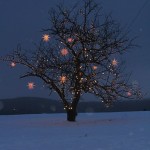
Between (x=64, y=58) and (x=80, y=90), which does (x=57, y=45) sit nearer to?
(x=64, y=58)

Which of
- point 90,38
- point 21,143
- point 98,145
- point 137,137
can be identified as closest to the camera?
point 98,145

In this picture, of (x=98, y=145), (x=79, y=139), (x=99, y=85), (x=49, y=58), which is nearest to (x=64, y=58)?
(x=49, y=58)

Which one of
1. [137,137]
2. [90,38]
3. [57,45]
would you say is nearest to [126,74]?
[90,38]

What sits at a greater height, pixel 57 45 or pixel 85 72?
pixel 57 45

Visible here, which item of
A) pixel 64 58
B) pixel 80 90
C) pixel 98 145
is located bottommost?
pixel 98 145

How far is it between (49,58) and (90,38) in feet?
8.14

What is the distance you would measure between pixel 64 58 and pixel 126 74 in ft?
11.1

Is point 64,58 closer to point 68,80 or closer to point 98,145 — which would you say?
point 68,80

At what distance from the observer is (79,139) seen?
→ 11984mm

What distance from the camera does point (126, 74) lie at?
21.5m

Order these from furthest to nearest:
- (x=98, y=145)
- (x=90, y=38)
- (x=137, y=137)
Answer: (x=90, y=38) < (x=137, y=137) < (x=98, y=145)

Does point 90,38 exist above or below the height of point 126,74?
above

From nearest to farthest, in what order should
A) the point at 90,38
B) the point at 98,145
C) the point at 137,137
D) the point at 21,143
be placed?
the point at 98,145 < the point at 21,143 < the point at 137,137 < the point at 90,38

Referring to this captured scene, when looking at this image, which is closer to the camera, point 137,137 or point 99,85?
point 137,137
